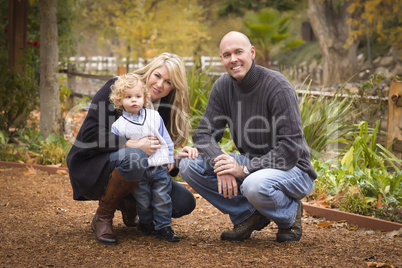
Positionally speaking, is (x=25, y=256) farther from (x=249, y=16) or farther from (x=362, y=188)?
(x=249, y=16)

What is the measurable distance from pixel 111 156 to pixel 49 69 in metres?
3.67

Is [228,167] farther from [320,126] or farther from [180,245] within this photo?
[320,126]

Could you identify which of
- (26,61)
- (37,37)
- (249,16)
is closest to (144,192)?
(26,61)

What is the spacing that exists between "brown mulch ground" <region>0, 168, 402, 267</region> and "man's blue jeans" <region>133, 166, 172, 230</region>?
19 centimetres

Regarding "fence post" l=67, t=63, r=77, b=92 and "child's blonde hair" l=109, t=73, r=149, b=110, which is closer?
"child's blonde hair" l=109, t=73, r=149, b=110

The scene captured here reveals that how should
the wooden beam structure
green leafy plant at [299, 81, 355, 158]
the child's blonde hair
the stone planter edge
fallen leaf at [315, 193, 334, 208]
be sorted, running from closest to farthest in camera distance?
the child's blonde hair
the stone planter edge
fallen leaf at [315, 193, 334, 208]
green leafy plant at [299, 81, 355, 158]
the wooden beam structure

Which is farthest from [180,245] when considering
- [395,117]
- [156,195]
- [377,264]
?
[395,117]

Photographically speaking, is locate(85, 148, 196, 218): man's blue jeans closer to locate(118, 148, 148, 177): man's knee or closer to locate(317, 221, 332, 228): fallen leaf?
locate(118, 148, 148, 177): man's knee

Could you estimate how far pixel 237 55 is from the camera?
10.5 feet

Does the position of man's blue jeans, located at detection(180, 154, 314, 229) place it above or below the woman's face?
below

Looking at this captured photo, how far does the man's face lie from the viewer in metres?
3.19

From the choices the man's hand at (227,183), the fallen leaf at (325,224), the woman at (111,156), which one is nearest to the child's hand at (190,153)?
the woman at (111,156)

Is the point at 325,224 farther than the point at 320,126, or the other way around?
the point at 320,126

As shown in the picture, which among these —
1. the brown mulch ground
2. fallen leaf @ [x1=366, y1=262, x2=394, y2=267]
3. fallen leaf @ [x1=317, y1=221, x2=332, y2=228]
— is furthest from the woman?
Answer: fallen leaf @ [x1=366, y1=262, x2=394, y2=267]
